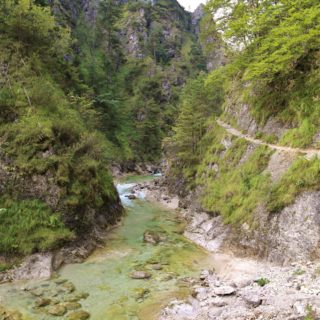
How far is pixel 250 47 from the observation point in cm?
3197

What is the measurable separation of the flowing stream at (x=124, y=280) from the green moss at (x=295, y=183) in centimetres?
623

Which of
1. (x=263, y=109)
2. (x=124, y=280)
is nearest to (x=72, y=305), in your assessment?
(x=124, y=280)

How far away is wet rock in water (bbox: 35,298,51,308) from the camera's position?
1777cm

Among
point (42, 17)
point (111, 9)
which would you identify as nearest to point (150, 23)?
point (111, 9)

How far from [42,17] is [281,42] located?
28089 mm

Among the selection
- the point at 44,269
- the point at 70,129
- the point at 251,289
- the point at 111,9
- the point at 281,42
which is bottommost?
the point at 44,269

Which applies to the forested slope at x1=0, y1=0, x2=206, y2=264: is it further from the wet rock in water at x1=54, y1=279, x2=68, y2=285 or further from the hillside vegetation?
the hillside vegetation

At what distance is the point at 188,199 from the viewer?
3959 cm

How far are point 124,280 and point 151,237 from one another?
777 cm

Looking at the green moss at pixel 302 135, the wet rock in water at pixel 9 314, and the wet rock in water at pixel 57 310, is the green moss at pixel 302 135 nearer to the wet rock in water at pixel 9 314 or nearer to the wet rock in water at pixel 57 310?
the wet rock in water at pixel 57 310

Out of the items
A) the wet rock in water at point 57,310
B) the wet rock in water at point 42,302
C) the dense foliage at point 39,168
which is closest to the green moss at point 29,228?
the dense foliage at point 39,168

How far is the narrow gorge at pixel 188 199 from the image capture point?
17938 mm

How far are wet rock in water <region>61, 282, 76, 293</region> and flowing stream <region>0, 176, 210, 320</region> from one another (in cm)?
6

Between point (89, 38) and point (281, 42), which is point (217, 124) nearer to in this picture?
point (281, 42)
